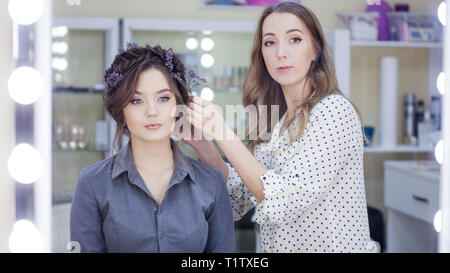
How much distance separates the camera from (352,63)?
1.76 metres

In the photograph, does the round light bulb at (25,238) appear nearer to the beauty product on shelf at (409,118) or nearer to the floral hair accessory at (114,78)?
the floral hair accessory at (114,78)

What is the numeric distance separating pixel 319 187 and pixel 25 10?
2.05 ft

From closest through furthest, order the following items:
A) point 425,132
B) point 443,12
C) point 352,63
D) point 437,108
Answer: point 443,12
point 437,108
point 425,132
point 352,63

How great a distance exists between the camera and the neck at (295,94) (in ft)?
3.32

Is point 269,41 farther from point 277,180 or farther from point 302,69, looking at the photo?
point 277,180

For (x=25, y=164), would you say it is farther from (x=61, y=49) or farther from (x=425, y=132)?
(x=425, y=132)

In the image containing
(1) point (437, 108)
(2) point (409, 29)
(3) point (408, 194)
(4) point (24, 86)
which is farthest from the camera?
(3) point (408, 194)

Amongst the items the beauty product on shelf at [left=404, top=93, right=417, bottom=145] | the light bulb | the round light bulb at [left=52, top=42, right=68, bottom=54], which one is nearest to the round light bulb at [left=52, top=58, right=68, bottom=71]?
the round light bulb at [left=52, top=42, right=68, bottom=54]

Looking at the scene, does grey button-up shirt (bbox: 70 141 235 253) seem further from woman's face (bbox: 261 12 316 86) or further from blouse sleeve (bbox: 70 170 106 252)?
woman's face (bbox: 261 12 316 86)

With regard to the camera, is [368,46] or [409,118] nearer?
[409,118]

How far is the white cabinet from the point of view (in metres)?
1.75

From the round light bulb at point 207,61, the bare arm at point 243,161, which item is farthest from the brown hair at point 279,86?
the round light bulb at point 207,61

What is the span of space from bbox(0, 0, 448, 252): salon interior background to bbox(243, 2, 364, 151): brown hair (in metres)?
0.10

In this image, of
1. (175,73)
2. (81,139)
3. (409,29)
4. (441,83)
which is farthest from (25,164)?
(409,29)
